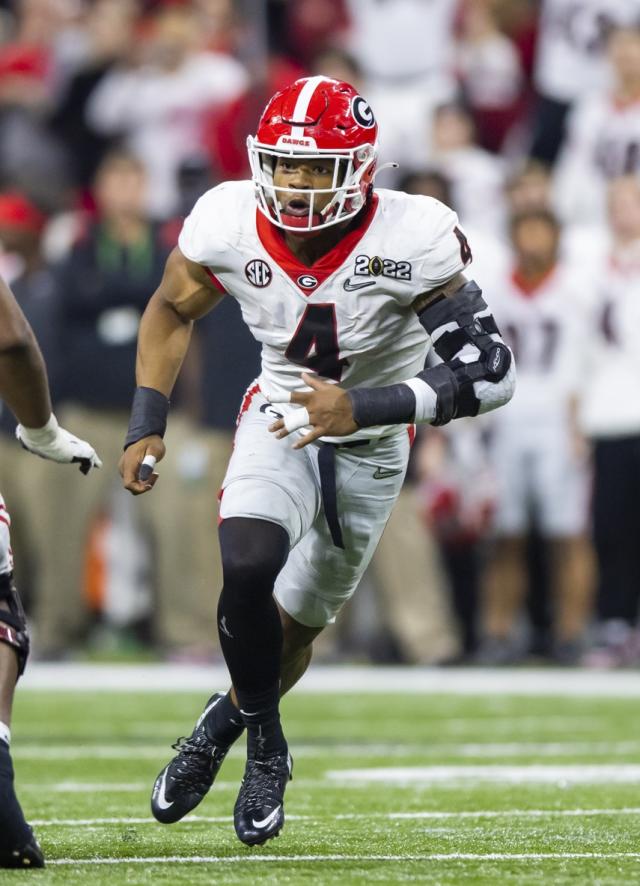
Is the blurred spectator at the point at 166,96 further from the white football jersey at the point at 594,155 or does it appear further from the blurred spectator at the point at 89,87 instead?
the white football jersey at the point at 594,155

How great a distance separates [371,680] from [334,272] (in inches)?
182

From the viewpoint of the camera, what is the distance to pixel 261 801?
167 inches

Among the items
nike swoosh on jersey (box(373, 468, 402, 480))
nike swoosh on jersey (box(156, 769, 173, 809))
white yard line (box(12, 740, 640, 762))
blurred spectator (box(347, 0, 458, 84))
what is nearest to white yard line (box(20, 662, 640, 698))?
white yard line (box(12, 740, 640, 762))

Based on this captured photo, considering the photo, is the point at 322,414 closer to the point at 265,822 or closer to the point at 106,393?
the point at 265,822

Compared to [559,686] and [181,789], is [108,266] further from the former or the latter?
[181,789]

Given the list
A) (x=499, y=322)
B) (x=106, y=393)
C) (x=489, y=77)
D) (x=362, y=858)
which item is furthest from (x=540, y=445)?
(x=362, y=858)

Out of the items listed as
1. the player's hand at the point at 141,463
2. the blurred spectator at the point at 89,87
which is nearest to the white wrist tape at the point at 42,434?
the player's hand at the point at 141,463

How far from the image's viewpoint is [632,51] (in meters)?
9.38

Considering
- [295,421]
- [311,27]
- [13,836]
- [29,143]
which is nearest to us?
[13,836]

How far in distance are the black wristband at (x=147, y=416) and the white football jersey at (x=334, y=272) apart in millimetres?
290

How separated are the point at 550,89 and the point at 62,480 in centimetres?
325

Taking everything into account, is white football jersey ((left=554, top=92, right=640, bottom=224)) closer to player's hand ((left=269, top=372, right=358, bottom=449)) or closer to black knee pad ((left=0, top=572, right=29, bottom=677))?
player's hand ((left=269, top=372, right=358, bottom=449))

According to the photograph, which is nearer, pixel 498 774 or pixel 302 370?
pixel 302 370

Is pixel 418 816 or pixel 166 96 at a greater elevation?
pixel 166 96
